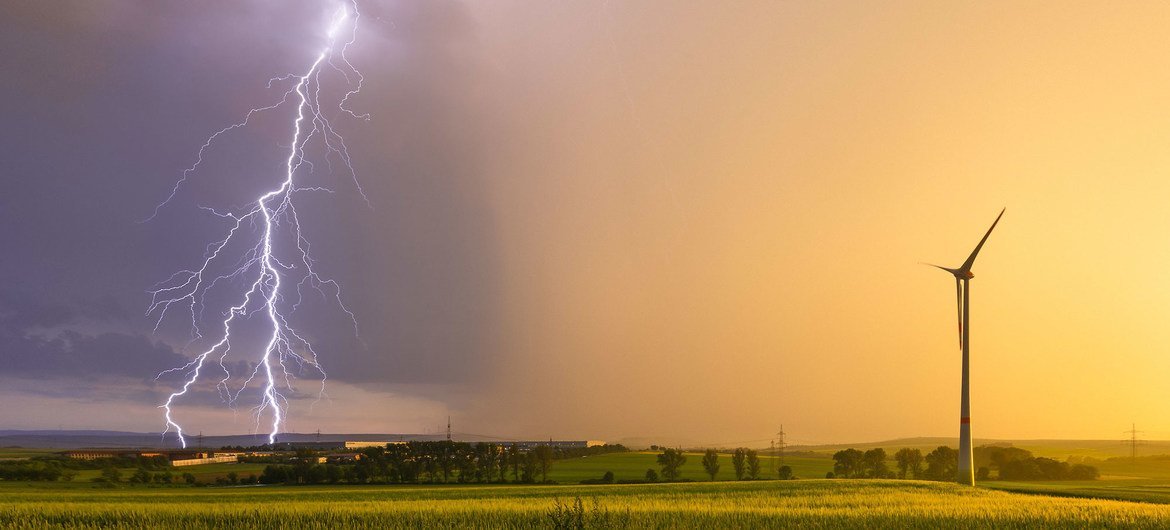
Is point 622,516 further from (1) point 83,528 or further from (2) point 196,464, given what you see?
(2) point 196,464

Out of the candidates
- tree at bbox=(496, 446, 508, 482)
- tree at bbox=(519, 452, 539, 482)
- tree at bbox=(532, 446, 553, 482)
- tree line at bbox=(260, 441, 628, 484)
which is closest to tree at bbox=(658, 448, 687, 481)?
tree at bbox=(532, 446, 553, 482)

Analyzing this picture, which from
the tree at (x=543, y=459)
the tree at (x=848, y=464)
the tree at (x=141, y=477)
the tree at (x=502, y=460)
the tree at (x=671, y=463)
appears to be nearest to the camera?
the tree at (x=141, y=477)

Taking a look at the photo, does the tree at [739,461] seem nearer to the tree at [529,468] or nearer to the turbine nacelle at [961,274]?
the tree at [529,468]

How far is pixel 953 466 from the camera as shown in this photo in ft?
419

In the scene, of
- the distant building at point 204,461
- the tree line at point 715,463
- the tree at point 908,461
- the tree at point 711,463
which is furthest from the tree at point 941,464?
the distant building at point 204,461

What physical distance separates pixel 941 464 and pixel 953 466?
Answer: 6.16ft

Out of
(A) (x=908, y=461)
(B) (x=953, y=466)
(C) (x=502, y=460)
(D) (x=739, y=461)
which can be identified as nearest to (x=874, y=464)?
(A) (x=908, y=461)

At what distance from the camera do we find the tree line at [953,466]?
12175 cm

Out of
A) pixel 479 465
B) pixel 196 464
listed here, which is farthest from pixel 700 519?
pixel 196 464

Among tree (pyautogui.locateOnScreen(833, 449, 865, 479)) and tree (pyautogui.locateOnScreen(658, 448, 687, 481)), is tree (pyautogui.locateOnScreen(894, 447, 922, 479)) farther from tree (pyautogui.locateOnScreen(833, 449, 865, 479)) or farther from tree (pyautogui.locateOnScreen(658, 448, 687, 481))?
tree (pyautogui.locateOnScreen(658, 448, 687, 481))

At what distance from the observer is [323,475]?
3885 inches

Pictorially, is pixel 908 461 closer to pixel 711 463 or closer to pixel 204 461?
pixel 711 463

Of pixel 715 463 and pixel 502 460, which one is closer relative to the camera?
pixel 502 460

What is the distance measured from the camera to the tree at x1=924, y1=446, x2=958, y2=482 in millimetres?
126750
